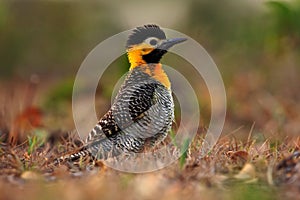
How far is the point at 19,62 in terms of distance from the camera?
784 inches

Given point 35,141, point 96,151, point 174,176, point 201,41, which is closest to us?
point 174,176

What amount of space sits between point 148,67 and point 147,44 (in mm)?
231

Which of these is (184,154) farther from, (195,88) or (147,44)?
(195,88)

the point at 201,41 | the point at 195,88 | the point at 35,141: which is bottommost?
the point at 195,88

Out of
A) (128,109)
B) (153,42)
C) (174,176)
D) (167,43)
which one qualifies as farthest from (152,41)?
(174,176)

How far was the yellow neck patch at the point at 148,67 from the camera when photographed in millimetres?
7539

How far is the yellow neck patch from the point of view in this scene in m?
7.54

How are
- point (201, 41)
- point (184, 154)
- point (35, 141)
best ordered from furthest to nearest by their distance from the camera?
point (201, 41), point (35, 141), point (184, 154)

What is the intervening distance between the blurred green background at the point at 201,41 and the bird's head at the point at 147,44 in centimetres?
403

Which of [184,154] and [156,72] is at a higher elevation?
[156,72]

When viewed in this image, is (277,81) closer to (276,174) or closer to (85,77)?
(85,77)

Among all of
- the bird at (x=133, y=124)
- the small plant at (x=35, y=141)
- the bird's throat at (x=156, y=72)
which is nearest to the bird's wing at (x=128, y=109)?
the bird at (x=133, y=124)

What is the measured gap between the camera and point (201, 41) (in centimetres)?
1534

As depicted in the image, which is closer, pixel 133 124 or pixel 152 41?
pixel 133 124
